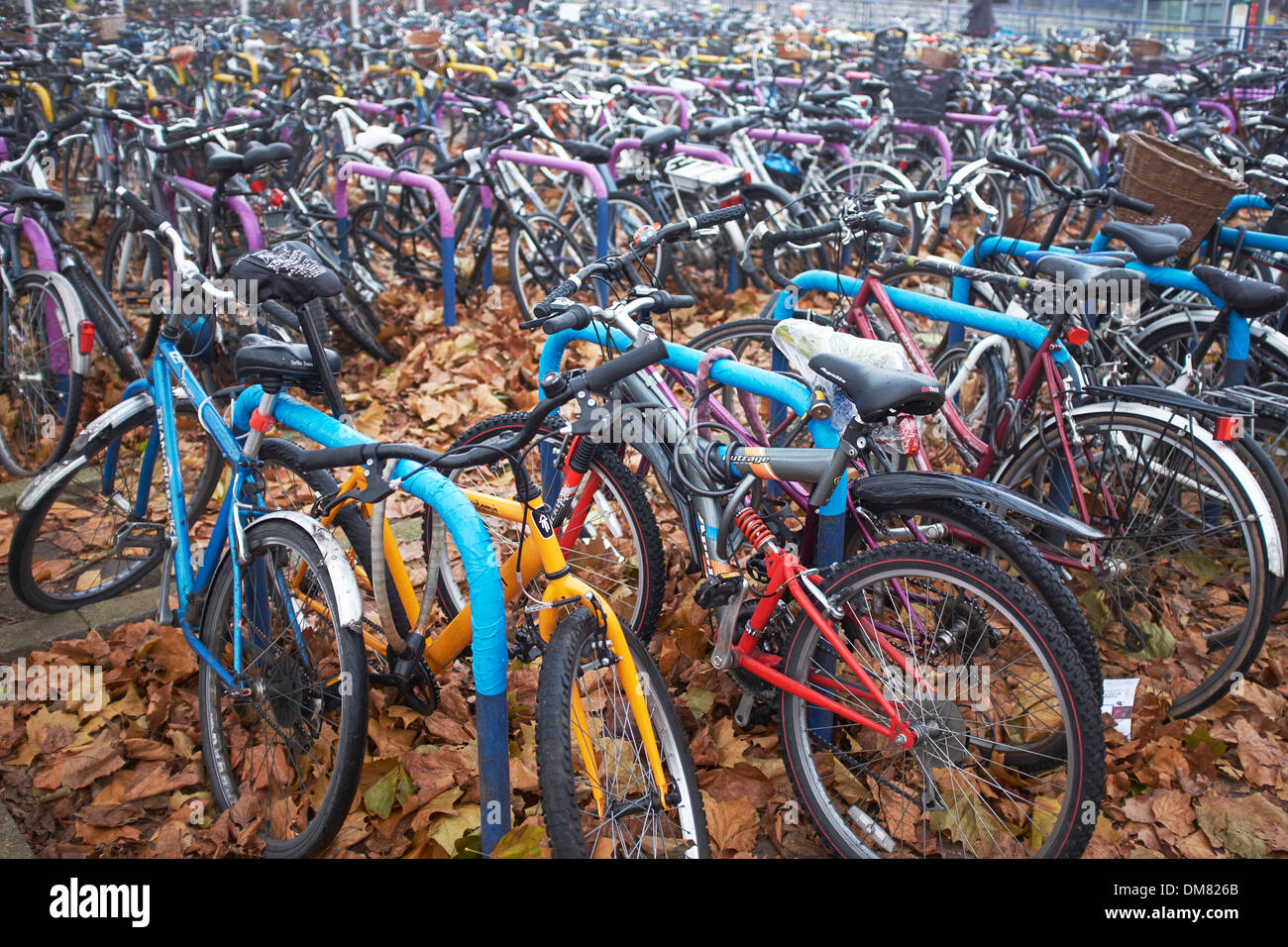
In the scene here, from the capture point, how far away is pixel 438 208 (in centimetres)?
556

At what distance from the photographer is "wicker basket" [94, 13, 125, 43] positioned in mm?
10945

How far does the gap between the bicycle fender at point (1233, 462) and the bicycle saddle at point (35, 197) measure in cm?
436

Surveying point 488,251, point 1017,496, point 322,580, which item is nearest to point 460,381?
point 488,251

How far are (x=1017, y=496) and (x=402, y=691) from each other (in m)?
1.81

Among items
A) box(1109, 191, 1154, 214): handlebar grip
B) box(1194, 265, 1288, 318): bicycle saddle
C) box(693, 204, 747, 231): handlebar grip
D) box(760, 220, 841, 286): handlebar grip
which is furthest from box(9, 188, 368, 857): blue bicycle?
box(1109, 191, 1154, 214): handlebar grip

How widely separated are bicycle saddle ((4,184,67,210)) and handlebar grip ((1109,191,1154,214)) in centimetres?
463

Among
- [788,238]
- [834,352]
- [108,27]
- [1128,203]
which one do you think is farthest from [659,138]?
[108,27]

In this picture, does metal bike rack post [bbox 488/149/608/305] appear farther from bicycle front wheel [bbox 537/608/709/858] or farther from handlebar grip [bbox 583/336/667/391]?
bicycle front wheel [bbox 537/608/709/858]

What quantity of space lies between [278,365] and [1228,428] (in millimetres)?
2791

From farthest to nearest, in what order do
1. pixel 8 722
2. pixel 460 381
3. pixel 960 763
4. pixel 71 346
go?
pixel 460 381, pixel 71 346, pixel 8 722, pixel 960 763

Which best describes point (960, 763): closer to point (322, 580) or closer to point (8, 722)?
point (322, 580)

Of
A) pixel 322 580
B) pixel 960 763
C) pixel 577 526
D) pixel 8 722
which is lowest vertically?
pixel 8 722

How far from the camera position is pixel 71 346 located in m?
4.18
